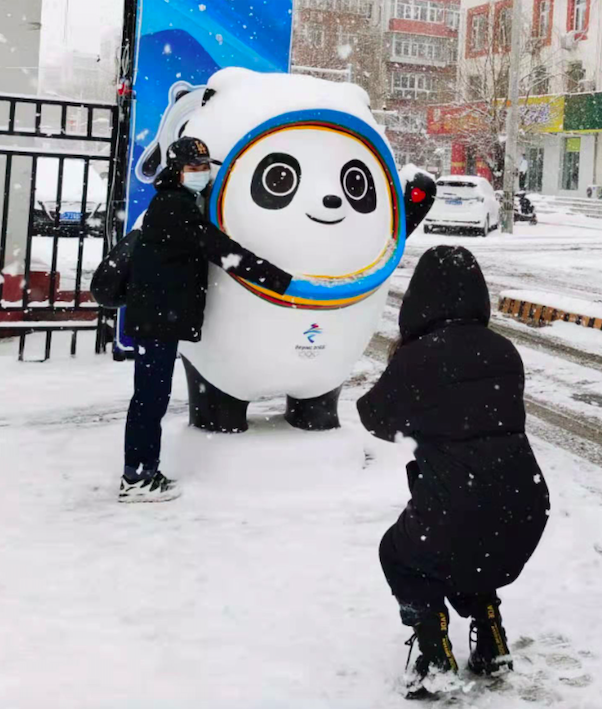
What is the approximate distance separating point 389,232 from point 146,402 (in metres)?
1.48

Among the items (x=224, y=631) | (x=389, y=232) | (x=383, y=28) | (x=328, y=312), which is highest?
(x=383, y=28)

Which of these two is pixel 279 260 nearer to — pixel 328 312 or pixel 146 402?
pixel 328 312

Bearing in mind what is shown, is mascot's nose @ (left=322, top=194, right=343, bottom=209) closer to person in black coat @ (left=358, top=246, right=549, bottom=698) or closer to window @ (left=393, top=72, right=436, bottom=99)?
person in black coat @ (left=358, top=246, right=549, bottom=698)

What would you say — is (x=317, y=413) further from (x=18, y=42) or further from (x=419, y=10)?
(x=419, y=10)

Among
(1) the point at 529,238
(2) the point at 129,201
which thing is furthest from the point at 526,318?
(1) the point at 529,238

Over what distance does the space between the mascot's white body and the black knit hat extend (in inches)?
6.6

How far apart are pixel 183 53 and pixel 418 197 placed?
9.88ft

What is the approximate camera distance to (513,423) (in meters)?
2.77

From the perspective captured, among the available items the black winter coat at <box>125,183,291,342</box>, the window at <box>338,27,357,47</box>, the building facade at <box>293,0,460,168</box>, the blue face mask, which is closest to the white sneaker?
the black winter coat at <box>125,183,291,342</box>

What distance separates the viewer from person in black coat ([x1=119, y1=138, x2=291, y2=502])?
4227 millimetres

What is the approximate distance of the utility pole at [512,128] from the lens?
22.5 meters

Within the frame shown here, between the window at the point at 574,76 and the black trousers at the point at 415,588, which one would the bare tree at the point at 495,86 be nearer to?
the window at the point at 574,76

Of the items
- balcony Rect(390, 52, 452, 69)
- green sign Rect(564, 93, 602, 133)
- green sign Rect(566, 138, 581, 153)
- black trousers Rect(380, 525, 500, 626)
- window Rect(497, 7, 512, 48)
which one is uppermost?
balcony Rect(390, 52, 452, 69)

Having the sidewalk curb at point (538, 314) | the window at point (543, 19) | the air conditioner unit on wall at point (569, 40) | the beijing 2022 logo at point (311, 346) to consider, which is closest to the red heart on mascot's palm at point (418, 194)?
the beijing 2022 logo at point (311, 346)
